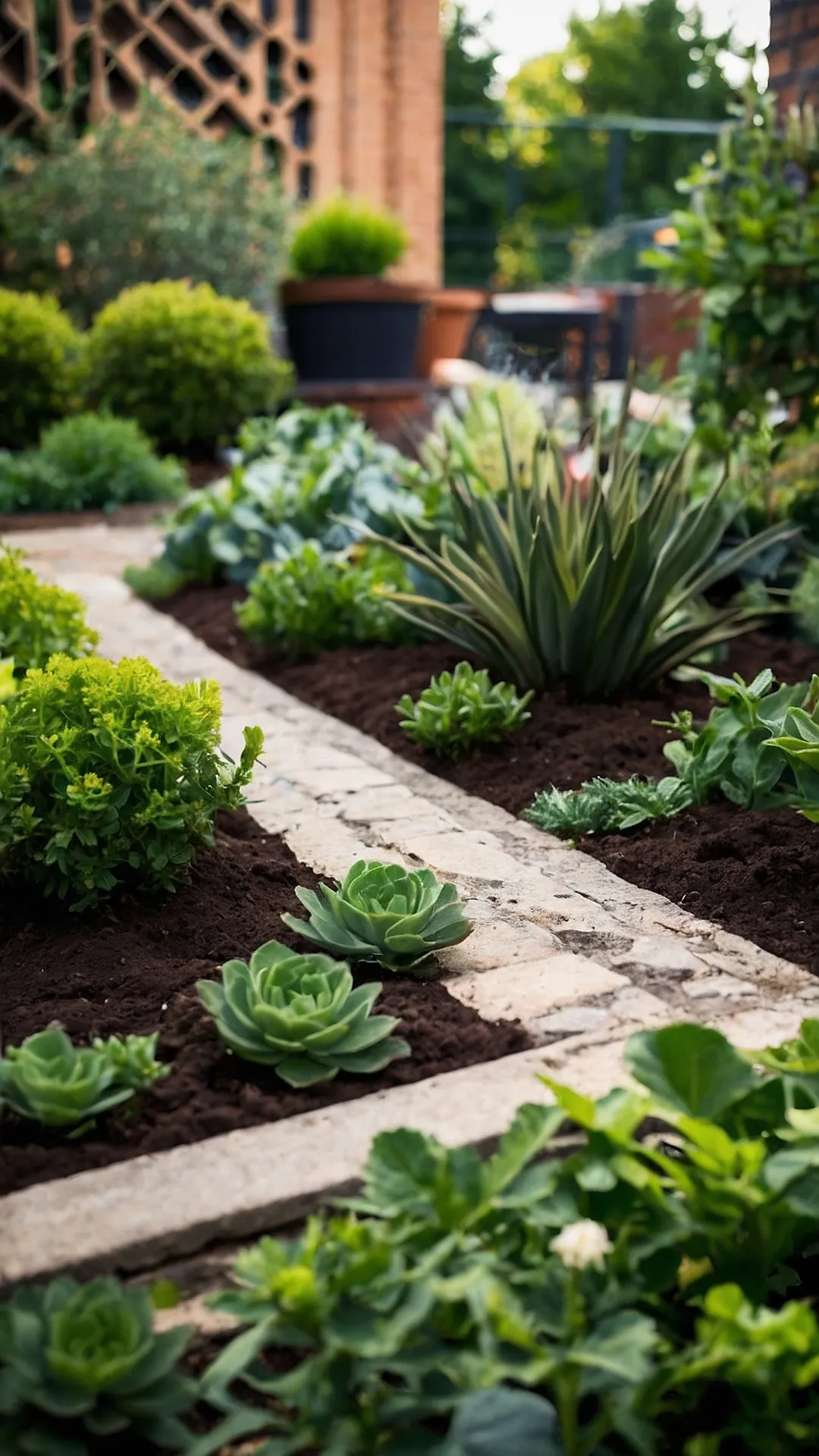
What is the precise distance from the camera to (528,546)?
10.3 ft

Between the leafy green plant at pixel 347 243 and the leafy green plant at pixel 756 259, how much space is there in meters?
3.95

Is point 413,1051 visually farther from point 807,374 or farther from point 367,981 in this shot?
point 807,374

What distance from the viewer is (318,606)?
3730mm

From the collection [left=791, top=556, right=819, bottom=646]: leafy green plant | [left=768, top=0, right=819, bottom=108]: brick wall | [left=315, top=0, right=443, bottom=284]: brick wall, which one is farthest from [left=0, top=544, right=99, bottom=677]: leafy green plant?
[left=315, top=0, right=443, bottom=284]: brick wall

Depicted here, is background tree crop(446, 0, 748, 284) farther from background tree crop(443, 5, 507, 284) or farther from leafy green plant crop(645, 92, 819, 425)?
leafy green plant crop(645, 92, 819, 425)

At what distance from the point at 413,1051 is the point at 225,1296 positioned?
1.78 ft

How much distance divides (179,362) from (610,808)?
4819 millimetres

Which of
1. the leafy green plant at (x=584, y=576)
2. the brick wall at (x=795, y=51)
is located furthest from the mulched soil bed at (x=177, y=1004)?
the brick wall at (x=795, y=51)

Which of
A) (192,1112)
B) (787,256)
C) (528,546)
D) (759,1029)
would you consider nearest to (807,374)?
(787,256)

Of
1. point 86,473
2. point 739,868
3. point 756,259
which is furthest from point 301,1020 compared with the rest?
point 86,473

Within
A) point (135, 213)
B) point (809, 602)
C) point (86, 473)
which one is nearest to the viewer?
point (809, 602)

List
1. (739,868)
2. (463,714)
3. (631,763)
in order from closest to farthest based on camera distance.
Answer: (739,868) → (631,763) → (463,714)

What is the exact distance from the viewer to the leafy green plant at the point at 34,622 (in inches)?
117

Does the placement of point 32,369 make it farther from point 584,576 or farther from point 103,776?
point 103,776
